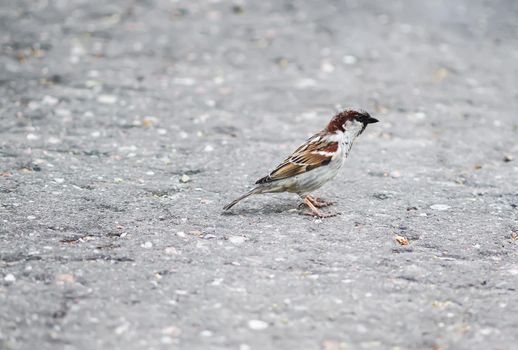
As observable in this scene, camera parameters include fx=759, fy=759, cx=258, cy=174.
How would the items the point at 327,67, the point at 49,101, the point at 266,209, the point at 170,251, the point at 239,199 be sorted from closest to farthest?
the point at 170,251 < the point at 239,199 < the point at 266,209 < the point at 49,101 < the point at 327,67

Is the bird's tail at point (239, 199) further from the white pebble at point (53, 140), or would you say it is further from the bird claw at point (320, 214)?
the white pebble at point (53, 140)

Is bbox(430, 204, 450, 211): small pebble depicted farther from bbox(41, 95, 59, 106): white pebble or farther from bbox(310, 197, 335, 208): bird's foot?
bbox(41, 95, 59, 106): white pebble

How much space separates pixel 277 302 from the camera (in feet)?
12.5

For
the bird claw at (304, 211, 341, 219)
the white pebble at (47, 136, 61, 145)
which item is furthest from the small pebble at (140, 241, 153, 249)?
the white pebble at (47, 136, 61, 145)

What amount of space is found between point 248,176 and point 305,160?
3.07ft

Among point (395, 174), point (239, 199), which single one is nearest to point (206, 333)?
point (239, 199)

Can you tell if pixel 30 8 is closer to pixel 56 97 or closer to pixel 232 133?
pixel 56 97

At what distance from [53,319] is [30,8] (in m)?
7.56

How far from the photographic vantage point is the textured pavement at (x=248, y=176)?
368 centimetres

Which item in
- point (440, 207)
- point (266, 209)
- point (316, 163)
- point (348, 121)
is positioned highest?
point (348, 121)

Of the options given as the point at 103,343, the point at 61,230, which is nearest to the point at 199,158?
the point at 61,230

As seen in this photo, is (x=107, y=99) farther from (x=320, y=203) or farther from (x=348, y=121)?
(x=348, y=121)

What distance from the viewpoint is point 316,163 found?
4.91 m

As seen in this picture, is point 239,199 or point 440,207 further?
point 440,207
